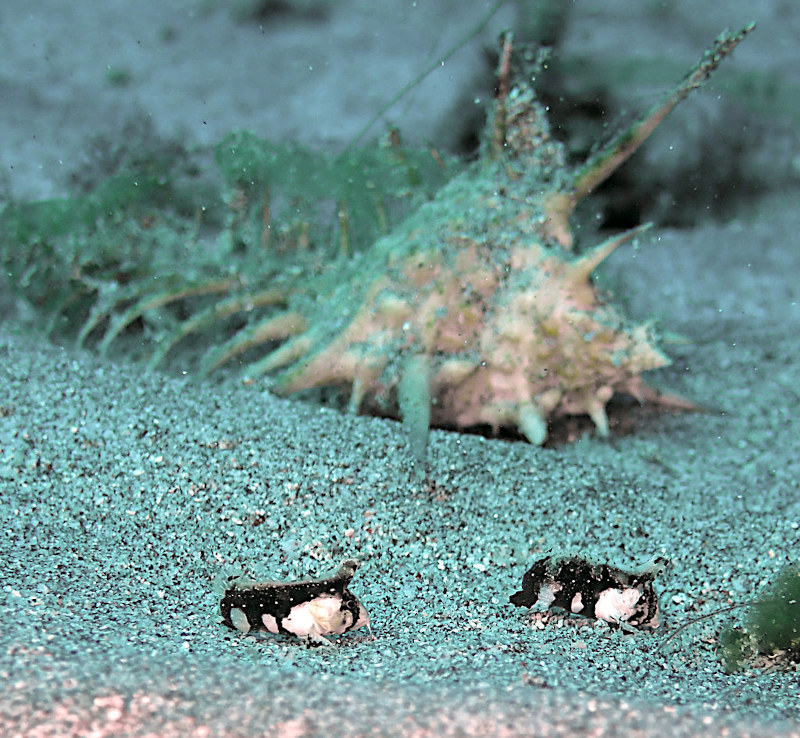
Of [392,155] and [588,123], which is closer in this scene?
[392,155]

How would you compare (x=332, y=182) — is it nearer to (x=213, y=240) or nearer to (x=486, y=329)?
(x=213, y=240)

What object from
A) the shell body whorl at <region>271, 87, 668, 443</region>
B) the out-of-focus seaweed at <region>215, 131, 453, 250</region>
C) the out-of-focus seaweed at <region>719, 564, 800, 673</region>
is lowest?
the out-of-focus seaweed at <region>719, 564, 800, 673</region>

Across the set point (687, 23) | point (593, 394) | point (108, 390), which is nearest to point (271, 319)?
point (108, 390)

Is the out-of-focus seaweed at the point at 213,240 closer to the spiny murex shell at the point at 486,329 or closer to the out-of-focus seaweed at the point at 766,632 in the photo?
the spiny murex shell at the point at 486,329

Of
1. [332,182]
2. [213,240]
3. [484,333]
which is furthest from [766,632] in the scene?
[213,240]

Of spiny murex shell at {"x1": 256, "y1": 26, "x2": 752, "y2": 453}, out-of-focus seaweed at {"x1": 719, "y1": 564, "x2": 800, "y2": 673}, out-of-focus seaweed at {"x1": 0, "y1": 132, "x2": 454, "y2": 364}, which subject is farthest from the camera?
out-of-focus seaweed at {"x1": 0, "y1": 132, "x2": 454, "y2": 364}

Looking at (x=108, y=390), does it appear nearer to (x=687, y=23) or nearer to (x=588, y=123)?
(x=588, y=123)

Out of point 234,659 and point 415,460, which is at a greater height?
point 415,460

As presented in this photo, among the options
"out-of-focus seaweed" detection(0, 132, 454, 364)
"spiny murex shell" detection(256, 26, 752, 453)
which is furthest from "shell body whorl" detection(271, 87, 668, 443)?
"out-of-focus seaweed" detection(0, 132, 454, 364)

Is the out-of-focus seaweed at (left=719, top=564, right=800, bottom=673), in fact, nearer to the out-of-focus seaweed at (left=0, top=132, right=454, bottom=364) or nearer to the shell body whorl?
the shell body whorl
